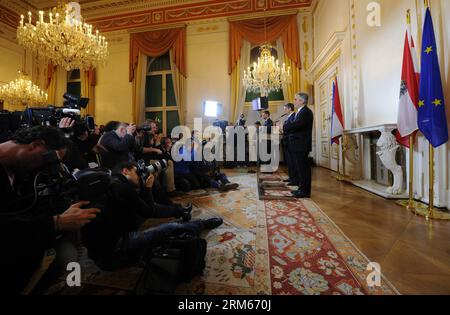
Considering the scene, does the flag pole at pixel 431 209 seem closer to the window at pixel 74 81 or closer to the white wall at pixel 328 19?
the white wall at pixel 328 19

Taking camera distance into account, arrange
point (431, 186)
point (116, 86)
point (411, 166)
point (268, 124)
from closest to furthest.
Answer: point (431, 186), point (411, 166), point (268, 124), point (116, 86)

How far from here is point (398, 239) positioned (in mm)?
1519

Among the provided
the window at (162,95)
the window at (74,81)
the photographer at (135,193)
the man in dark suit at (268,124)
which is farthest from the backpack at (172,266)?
the window at (74,81)

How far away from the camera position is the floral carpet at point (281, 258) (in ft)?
3.44

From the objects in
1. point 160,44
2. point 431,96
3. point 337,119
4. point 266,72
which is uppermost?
point 160,44

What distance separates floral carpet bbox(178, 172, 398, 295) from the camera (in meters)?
1.05

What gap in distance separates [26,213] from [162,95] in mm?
6722

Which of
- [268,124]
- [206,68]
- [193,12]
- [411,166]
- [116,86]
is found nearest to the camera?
[411,166]

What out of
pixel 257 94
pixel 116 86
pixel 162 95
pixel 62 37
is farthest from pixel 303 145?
pixel 116 86

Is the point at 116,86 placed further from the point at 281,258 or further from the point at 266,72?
the point at 281,258

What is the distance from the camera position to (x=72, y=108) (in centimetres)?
196

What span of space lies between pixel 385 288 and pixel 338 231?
2.24 ft

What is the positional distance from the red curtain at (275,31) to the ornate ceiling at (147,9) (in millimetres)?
285

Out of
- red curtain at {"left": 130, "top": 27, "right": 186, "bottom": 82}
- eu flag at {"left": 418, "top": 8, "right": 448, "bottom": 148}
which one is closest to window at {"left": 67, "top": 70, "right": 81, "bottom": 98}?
red curtain at {"left": 130, "top": 27, "right": 186, "bottom": 82}
